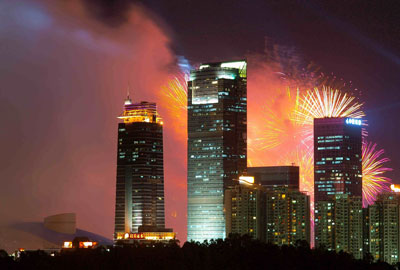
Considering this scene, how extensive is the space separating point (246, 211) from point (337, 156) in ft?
112

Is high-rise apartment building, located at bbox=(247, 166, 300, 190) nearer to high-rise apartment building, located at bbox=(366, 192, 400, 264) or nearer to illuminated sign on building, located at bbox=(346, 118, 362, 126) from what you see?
illuminated sign on building, located at bbox=(346, 118, 362, 126)

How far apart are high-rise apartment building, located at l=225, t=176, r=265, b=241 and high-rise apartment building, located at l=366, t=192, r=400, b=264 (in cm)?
1493

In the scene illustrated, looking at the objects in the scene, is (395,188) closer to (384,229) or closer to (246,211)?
(384,229)

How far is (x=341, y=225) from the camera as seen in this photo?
494 feet

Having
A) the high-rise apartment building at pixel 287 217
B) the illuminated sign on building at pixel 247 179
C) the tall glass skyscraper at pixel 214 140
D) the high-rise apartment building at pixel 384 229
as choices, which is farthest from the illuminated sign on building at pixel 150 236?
the high-rise apartment building at pixel 384 229

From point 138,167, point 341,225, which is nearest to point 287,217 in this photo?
point 341,225

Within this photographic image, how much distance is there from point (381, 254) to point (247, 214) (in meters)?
20.0

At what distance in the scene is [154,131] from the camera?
638ft

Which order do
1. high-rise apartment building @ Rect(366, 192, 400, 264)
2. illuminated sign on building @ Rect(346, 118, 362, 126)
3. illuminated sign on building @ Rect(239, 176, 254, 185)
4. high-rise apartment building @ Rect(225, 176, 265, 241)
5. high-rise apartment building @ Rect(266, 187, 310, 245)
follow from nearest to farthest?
high-rise apartment building @ Rect(366, 192, 400, 264) < high-rise apartment building @ Rect(266, 187, 310, 245) < high-rise apartment building @ Rect(225, 176, 265, 241) < illuminated sign on building @ Rect(239, 176, 254, 185) < illuminated sign on building @ Rect(346, 118, 362, 126)

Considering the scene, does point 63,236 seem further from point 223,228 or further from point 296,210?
point 296,210

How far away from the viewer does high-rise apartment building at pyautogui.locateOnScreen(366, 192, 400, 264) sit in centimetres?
14762

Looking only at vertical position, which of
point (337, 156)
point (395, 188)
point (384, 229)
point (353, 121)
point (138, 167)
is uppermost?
point (353, 121)

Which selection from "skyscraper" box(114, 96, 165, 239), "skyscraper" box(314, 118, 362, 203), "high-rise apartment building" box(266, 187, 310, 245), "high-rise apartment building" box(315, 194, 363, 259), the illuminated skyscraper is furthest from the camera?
"skyscraper" box(114, 96, 165, 239)

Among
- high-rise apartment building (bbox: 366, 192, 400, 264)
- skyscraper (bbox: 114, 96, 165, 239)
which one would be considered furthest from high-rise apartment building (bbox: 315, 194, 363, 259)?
skyscraper (bbox: 114, 96, 165, 239)
